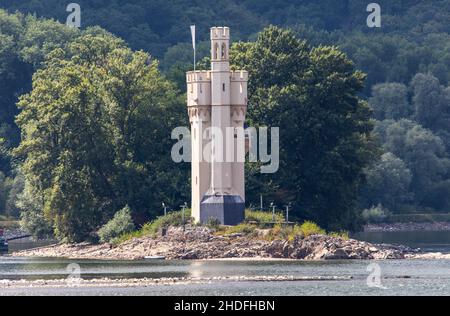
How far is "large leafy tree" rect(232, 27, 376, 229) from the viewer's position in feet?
395

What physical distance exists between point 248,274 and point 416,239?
44403mm

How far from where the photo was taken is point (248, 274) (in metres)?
93.6

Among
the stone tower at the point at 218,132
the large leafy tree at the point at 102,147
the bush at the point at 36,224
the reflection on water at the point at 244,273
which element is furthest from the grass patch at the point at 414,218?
the reflection on water at the point at 244,273

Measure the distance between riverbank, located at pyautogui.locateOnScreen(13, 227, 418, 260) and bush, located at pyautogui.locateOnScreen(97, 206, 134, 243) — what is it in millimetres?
3932

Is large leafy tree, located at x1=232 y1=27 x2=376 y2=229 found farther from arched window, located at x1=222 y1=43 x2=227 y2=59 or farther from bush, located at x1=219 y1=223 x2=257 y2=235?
bush, located at x1=219 y1=223 x2=257 y2=235

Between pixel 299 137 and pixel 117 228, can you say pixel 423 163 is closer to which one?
pixel 299 137

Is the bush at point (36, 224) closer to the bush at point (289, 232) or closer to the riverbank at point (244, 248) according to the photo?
the riverbank at point (244, 248)

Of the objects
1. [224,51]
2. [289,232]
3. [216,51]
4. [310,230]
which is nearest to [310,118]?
[224,51]

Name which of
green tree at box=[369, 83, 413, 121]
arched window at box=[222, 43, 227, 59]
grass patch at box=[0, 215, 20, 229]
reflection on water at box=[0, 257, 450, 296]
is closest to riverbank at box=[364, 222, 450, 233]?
green tree at box=[369, 83, 413, 121]

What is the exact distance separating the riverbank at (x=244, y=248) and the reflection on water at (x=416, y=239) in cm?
959

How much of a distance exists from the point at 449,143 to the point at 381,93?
434 inches

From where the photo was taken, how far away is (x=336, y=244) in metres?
107
